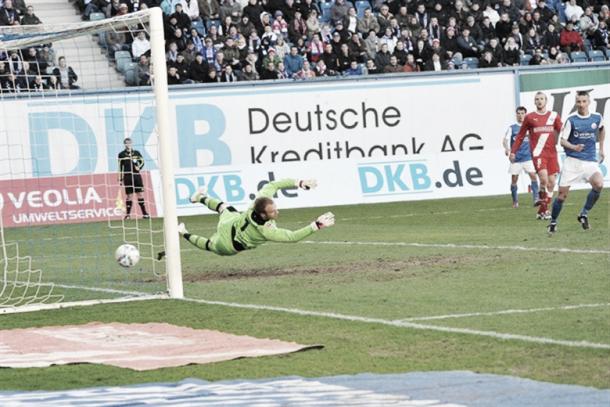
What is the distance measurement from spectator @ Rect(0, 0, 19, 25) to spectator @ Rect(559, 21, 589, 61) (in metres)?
16.1

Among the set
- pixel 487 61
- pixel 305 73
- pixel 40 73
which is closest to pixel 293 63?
pixel 305 73

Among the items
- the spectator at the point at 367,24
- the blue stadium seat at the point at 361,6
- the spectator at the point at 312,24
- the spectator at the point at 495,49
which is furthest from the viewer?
the blue stadium seat at the point at 361,6

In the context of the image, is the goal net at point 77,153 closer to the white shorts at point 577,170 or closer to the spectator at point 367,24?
the white shorts at point 577,170

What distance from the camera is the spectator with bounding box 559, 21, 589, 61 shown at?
3972 centimetres

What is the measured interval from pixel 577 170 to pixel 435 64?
15.9m

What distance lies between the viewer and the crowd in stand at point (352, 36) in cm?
3456

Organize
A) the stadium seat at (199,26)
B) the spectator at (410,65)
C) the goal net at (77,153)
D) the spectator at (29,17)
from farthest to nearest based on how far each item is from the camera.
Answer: the spectator at (410,65)
the stadium seat at (199,26)
the spectator at (29,17)
the goal net at (77,153)

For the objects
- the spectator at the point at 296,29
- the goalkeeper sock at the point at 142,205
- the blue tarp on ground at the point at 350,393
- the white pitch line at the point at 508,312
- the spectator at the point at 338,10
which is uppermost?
the spectator at the point at 338,10

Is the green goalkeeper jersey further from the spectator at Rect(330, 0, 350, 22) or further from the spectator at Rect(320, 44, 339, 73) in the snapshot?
the spectator at Rect(330, 0, 350, 22)

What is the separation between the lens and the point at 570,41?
3972cm

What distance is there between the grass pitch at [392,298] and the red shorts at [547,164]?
3.18ft

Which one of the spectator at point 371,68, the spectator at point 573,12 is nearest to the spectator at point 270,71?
the spectator at point 371,68

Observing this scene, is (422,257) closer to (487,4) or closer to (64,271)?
(64,271)

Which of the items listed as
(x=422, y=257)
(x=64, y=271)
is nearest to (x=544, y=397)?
(x=422, y=257)
